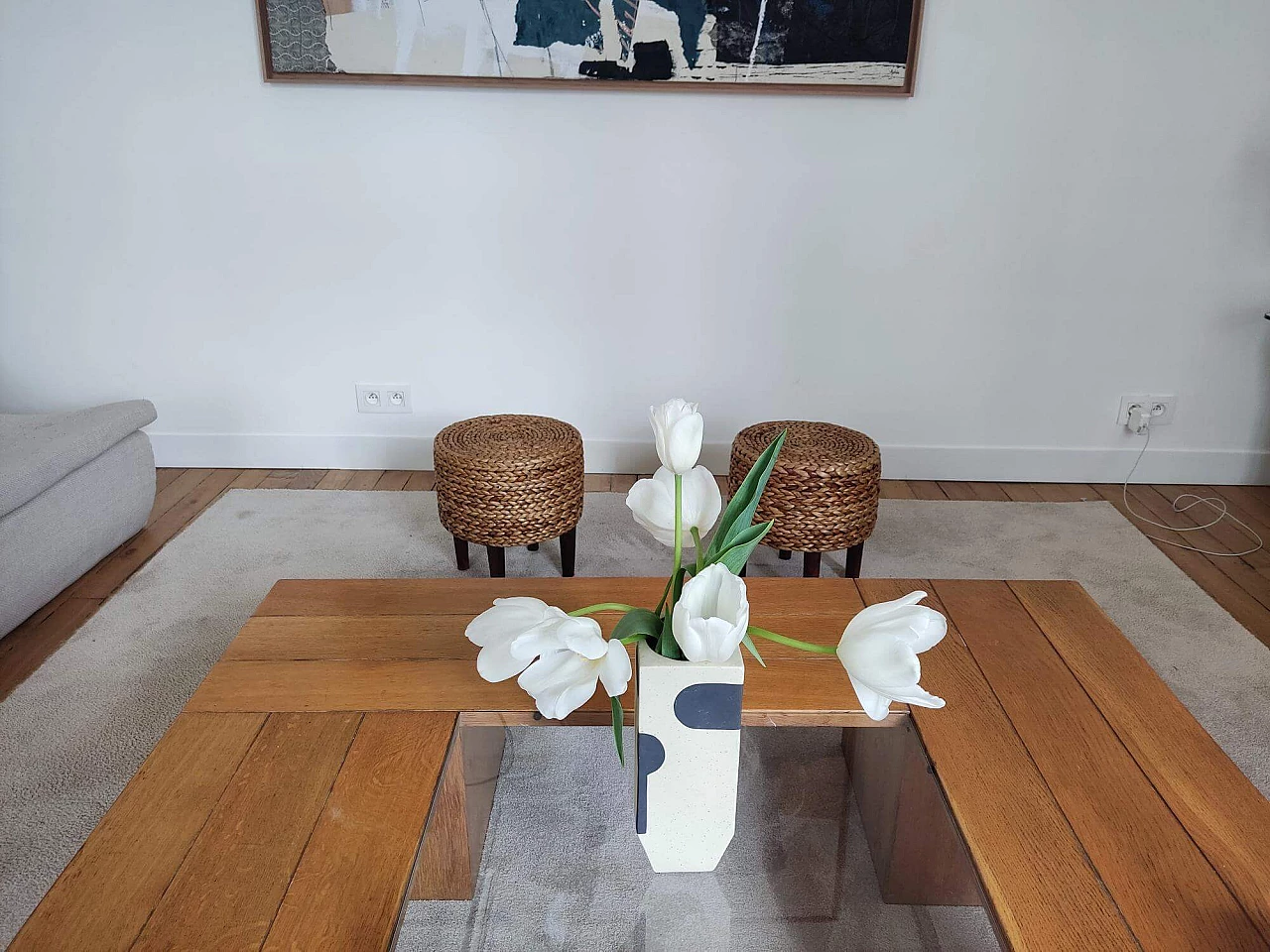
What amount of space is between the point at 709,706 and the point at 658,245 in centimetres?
214

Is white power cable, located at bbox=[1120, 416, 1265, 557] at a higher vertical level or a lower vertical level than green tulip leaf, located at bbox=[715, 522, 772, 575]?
lower

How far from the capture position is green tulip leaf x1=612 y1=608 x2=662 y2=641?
952 millimetres

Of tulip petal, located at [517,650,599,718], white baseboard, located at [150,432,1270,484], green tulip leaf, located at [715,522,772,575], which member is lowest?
white baseboard, located at [150,432,1270,484]

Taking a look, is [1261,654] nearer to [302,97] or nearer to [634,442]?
[634,442]

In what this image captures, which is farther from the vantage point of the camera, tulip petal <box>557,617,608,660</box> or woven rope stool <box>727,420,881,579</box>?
woven rope stool <box>727,420,881,579</box>

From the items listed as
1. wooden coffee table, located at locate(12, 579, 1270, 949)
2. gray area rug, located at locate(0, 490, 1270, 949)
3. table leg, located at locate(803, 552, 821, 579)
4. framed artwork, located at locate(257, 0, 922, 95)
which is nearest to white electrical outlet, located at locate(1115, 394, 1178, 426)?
gray area rug, located at locate(0, 490, 1270, 949)

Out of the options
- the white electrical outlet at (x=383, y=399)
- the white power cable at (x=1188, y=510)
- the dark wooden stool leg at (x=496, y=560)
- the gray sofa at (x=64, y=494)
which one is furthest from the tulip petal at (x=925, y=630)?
the white electrical outlet at (x=383, y=399)

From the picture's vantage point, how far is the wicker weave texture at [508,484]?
7.06 feet

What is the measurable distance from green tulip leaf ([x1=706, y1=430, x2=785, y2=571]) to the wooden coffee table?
1.16 feet

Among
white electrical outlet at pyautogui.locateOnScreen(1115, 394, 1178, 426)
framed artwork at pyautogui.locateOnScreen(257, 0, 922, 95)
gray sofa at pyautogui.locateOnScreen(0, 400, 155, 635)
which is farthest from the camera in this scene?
white electrical outlet at pyautogui.locateOnScreen(1115, 394, 1178, 426)

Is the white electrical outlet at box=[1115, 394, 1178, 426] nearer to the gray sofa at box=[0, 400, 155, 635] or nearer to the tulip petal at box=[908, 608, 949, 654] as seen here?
the tulip petal at box=[908, 608, 949, 654]

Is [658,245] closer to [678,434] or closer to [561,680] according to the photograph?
[678,434]

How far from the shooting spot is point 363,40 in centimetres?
265

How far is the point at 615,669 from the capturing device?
85cm
